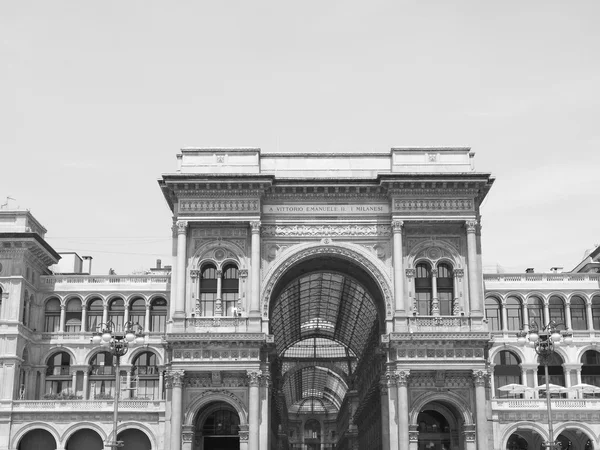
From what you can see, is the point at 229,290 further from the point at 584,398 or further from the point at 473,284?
the point at 584,398

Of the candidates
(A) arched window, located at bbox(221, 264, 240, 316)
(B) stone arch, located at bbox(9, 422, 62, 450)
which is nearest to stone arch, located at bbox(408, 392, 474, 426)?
(A) arched window, located at bbox(221, 264, 240, 316)

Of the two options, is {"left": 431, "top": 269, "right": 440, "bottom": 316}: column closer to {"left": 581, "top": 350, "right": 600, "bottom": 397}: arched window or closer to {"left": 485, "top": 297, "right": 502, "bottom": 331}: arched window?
{"left": 485, "top": 297, "right": 502, "bottom": 331}: arched window

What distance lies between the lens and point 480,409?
6241 cm

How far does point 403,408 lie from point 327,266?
14.4m

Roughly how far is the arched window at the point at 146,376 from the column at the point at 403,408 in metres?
24.2

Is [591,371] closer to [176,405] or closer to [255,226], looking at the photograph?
[255,226]

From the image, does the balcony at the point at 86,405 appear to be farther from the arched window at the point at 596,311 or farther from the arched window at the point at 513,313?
the arched window at the point at 596,311

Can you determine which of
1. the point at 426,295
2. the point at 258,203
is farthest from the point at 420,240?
the point at 258,203

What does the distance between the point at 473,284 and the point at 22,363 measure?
122ft

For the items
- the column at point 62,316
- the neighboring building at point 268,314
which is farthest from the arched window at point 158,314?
the column at point 62,316

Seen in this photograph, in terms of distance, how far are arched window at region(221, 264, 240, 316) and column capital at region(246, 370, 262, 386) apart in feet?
18.9

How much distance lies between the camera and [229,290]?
66.9 m

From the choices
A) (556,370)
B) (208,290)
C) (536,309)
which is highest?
(536,309)

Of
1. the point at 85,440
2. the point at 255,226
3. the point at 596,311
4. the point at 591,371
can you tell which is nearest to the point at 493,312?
the point at 596,311
